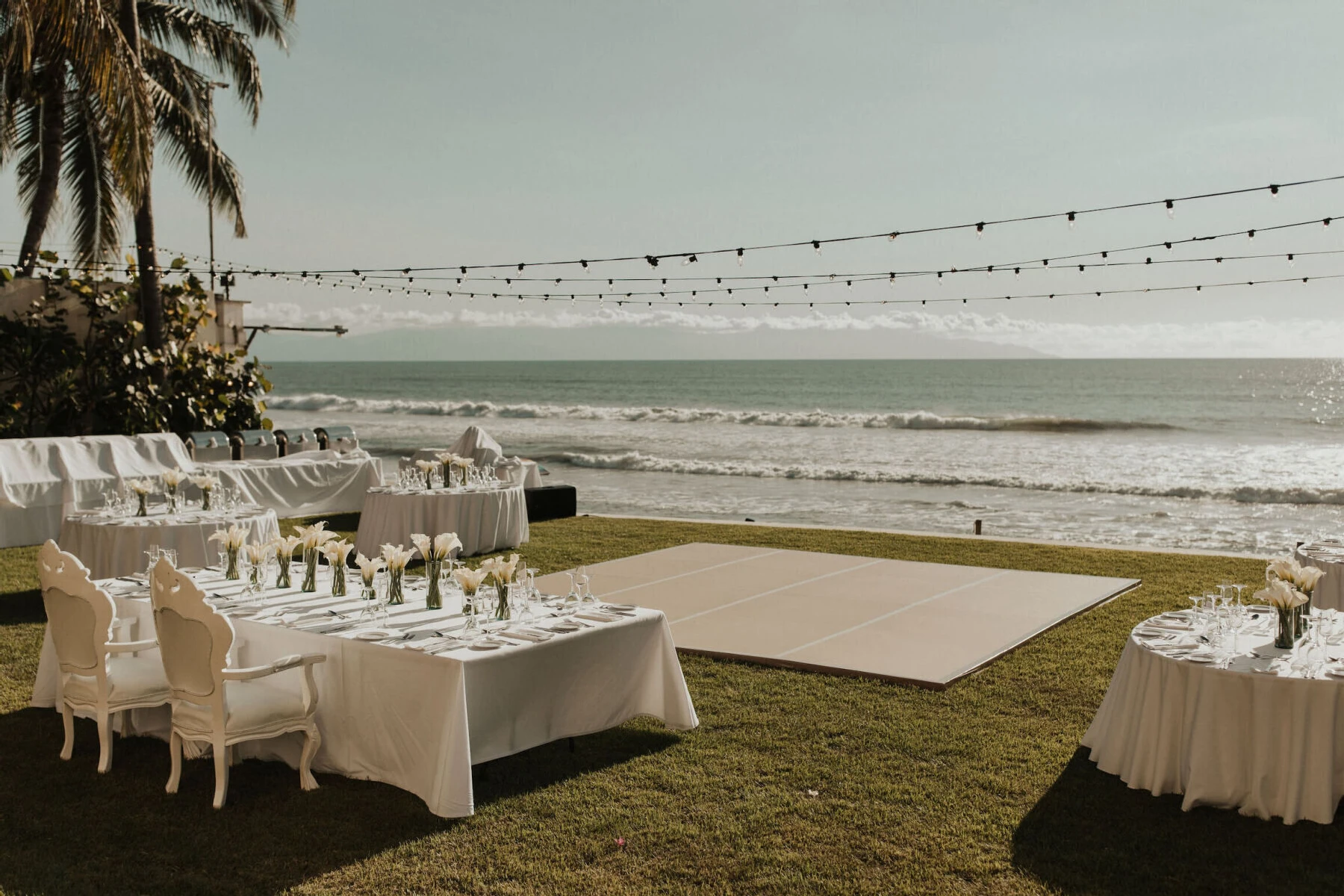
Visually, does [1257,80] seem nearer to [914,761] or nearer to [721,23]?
[721,23]

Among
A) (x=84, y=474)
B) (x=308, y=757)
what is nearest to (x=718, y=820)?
(x=308, y=757)

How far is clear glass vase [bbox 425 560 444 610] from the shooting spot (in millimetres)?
5062

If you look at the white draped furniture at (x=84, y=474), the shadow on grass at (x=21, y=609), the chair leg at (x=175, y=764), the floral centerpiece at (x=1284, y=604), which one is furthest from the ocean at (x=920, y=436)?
the chair leg at (x=175, y=764)

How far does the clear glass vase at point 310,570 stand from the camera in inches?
213

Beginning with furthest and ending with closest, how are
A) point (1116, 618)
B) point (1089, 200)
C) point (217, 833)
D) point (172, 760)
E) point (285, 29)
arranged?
point (1089, 200) → point (285, 29) → point (1116, 618) → point (172, 760) → point (217, 833)

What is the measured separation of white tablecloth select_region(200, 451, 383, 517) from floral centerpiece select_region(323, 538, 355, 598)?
7175 mm

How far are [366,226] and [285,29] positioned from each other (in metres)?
13.3

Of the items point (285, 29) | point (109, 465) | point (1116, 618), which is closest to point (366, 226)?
point (285, 29)

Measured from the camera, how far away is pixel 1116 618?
7.59 meters

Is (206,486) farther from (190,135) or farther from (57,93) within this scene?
(190,135)

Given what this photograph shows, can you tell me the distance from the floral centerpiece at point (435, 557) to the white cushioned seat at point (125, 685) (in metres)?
1.14

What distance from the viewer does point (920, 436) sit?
3600cm

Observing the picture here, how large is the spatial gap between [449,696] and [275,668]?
2.28 feet

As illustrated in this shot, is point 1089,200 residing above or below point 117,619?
above
